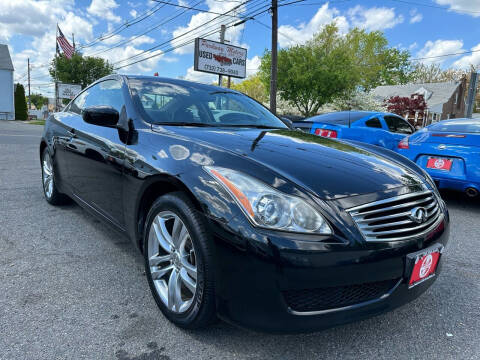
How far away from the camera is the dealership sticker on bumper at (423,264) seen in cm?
157

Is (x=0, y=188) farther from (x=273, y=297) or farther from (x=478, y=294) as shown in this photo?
(x=478, y=294)

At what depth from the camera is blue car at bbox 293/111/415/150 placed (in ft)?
20.7

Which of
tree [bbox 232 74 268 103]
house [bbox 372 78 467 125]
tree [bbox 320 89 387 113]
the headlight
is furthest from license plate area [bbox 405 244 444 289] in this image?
tree [bbox 232 74 268 103]

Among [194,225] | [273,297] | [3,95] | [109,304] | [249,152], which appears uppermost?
[3,95]

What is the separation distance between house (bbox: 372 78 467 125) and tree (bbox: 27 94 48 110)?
99764mm

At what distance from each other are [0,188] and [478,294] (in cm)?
530

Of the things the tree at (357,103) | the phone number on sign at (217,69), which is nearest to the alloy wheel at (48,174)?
the phone number on sign at (217,69)

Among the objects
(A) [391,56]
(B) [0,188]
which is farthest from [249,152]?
(A) [391,56]

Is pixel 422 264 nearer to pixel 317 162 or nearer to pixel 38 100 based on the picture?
pixel 317 162

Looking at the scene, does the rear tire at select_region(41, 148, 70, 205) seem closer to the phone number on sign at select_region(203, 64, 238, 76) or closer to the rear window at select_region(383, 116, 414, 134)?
the rear window at select_region(383, 116, 414, 134)

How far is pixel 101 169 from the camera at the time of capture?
8.19ft

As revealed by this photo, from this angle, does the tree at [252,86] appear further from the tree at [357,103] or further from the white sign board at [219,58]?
the white sign board at [219,58]

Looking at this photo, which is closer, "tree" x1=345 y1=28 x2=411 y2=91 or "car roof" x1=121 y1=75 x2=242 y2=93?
"car roof" x1=121 y1=75 x2=242 y2=93

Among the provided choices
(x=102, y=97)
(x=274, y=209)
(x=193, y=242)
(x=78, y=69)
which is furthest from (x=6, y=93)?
(x=274, y=209)
